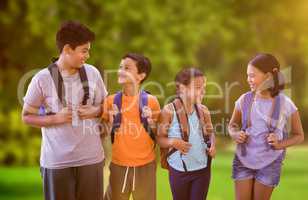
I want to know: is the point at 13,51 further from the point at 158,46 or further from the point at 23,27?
the point at 158,46

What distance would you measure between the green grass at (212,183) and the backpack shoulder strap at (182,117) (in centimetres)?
381

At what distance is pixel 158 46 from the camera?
604 inches

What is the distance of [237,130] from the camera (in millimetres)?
5227

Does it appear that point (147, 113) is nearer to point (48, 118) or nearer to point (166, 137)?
point (166, 137)

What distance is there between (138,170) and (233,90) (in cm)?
1530

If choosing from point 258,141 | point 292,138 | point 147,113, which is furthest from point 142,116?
point 292,138

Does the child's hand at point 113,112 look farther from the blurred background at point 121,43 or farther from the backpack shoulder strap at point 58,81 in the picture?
the blurred background at point 121,43

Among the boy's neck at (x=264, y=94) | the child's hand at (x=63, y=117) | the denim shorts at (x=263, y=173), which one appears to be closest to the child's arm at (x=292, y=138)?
the denim shorts at (x=263, y=173)

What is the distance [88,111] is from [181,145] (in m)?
0.82

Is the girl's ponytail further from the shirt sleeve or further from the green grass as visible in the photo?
the green grass

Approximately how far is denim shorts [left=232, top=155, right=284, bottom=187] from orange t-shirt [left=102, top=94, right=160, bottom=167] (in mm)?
725

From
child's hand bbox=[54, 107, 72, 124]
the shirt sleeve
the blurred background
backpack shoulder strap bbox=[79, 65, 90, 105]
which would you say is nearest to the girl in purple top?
backpack shoulder strap bbox=[79, 65, 90, 105]

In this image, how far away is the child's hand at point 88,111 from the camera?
4.81 metres

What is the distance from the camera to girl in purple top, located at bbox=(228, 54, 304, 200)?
507 centimetres
